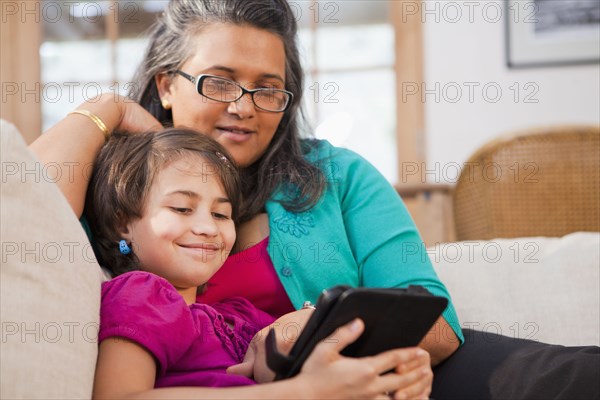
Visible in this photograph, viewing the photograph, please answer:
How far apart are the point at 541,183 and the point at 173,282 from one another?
73.9 inches

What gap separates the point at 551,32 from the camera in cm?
338

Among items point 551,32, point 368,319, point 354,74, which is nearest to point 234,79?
point 368,319

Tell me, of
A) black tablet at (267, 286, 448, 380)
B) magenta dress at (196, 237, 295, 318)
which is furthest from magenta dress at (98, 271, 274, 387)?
magenta dress at (196, 237, 295, 318)

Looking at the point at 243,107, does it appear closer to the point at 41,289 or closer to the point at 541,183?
the point at 41,289

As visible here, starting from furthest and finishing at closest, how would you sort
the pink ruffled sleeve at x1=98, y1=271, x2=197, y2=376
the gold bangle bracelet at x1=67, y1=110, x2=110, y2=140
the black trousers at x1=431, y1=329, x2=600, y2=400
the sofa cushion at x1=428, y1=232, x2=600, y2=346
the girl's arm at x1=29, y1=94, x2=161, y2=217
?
1. the sofa cushion at x1=428, y1=232, x2=600, y2=346
2. the gold bangle bracelet at x1=67, y1=110, x2=110, y2=140
3. the girl's arm at x1=29, y1=94, x2=161, y2=217
4. the black trousers at x1=431, y1=329, x2=600, y2=400
5. the pink ruffled sleeve at x1=98, y1=271, x2=197, y2=376

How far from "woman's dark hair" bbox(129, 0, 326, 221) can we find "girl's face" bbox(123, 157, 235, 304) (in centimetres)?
26

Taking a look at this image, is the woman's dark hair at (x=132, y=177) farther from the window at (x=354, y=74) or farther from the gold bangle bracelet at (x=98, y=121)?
the window at (x=354, y=74)

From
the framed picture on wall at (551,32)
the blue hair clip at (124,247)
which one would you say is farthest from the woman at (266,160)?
the framed picture on wall at (551,32)

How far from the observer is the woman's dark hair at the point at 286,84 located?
1.53 meters

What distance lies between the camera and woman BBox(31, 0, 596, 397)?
1.41 metres

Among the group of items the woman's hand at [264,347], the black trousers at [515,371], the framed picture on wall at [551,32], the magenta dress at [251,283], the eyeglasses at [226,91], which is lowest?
the black trousers at [515,371]

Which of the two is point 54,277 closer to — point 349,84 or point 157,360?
point 157,360

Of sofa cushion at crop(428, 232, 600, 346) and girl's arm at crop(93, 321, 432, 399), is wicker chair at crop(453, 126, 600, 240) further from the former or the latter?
girl's arm at crop(93, 321, 432, 399)

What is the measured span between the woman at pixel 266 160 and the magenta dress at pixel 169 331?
0.26 metres
